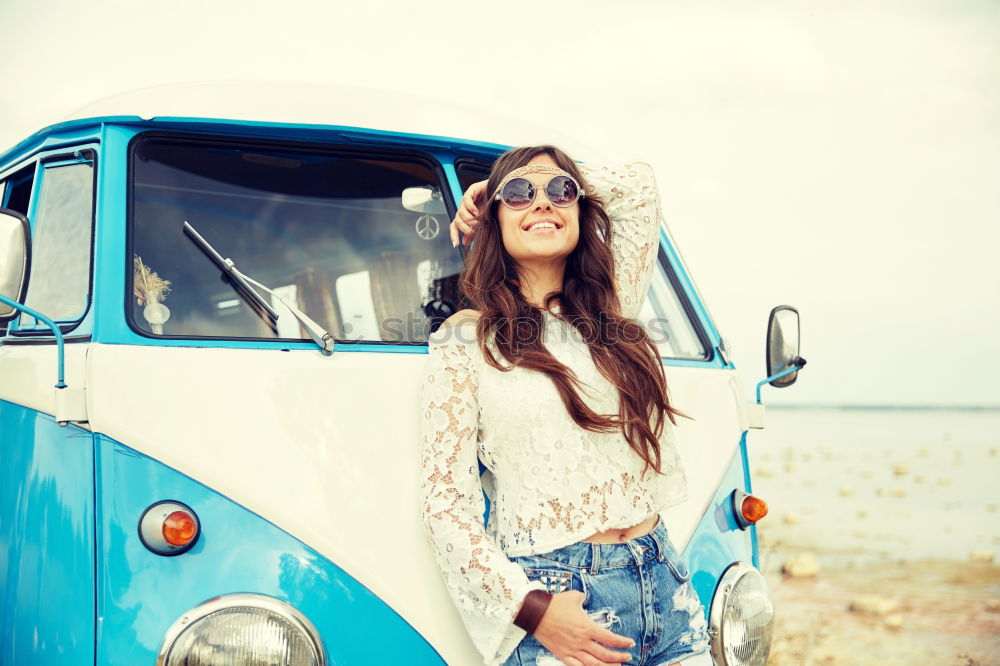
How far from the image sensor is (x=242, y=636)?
1984 millimetres

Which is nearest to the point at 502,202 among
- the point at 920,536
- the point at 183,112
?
the point at 183,112

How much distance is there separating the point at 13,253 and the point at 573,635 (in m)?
1.71

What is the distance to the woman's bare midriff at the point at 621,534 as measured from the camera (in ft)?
6.82

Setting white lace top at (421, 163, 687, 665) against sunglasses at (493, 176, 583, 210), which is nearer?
white lace top at (421, 163, 687, 665)

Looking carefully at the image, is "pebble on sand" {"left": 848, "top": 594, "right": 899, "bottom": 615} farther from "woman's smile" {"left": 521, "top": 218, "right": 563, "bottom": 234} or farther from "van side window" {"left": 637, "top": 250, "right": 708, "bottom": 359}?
"woman's smile" {"left": 521, "top": 218, "right": 563, "bottom": 234}

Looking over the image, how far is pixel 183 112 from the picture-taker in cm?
257

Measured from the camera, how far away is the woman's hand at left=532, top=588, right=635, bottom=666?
1.90m

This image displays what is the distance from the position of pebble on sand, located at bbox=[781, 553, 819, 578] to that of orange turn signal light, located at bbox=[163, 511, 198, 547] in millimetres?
6731

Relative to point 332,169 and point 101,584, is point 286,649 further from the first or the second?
point 332,169

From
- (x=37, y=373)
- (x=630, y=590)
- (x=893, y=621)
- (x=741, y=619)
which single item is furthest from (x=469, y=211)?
(x=893, y=621)

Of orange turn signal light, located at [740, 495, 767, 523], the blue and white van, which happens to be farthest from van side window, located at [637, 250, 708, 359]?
orange turn signal light, located at [740, 495, 767, 523]

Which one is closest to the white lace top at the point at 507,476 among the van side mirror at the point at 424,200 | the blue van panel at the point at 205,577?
the blue van panel at the point at 205,577

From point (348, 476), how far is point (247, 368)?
0.39 metres

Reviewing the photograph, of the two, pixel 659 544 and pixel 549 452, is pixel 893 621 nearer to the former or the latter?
pixel 659 544
